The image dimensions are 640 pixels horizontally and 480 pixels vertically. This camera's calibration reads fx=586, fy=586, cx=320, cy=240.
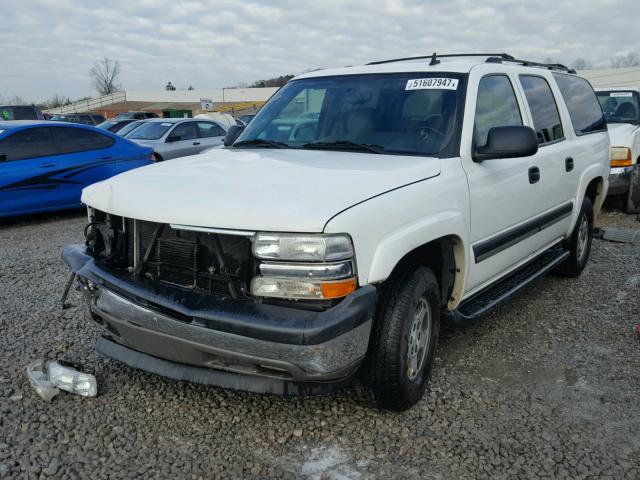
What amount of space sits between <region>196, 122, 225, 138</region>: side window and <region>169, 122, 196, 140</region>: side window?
19cm

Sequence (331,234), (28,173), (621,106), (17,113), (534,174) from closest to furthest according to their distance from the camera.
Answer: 1. (331,234)
2. (534,174)
3. (28,173)
4. (621,106)
5. (17,113)

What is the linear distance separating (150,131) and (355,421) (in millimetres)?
11328

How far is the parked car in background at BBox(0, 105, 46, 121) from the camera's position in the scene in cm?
2036

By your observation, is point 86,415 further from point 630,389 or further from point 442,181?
point 630,389

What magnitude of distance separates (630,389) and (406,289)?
5.26ft

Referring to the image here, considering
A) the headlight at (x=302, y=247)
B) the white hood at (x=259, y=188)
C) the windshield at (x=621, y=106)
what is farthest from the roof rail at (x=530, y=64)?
the windshield at (x=621, y=106)

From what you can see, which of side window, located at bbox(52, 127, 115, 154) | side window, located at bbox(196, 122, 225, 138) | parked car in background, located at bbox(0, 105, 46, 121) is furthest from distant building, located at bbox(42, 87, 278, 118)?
side window, located at bbox(52, 127, 115, 154)

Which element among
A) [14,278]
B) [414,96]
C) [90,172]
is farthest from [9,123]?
[414,96]

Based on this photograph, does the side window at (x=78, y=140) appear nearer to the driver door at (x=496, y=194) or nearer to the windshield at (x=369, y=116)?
the windshield at (x=369, y=116)

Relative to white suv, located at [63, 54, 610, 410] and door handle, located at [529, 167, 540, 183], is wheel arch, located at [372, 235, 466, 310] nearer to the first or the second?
white suv, located at [63, 54, 610, 410]

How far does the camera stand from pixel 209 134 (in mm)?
13766

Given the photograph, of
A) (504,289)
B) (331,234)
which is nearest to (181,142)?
(504,289)

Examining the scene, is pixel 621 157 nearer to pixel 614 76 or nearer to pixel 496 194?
pixel 496 194

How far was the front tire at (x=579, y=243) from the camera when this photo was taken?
5402 mm
